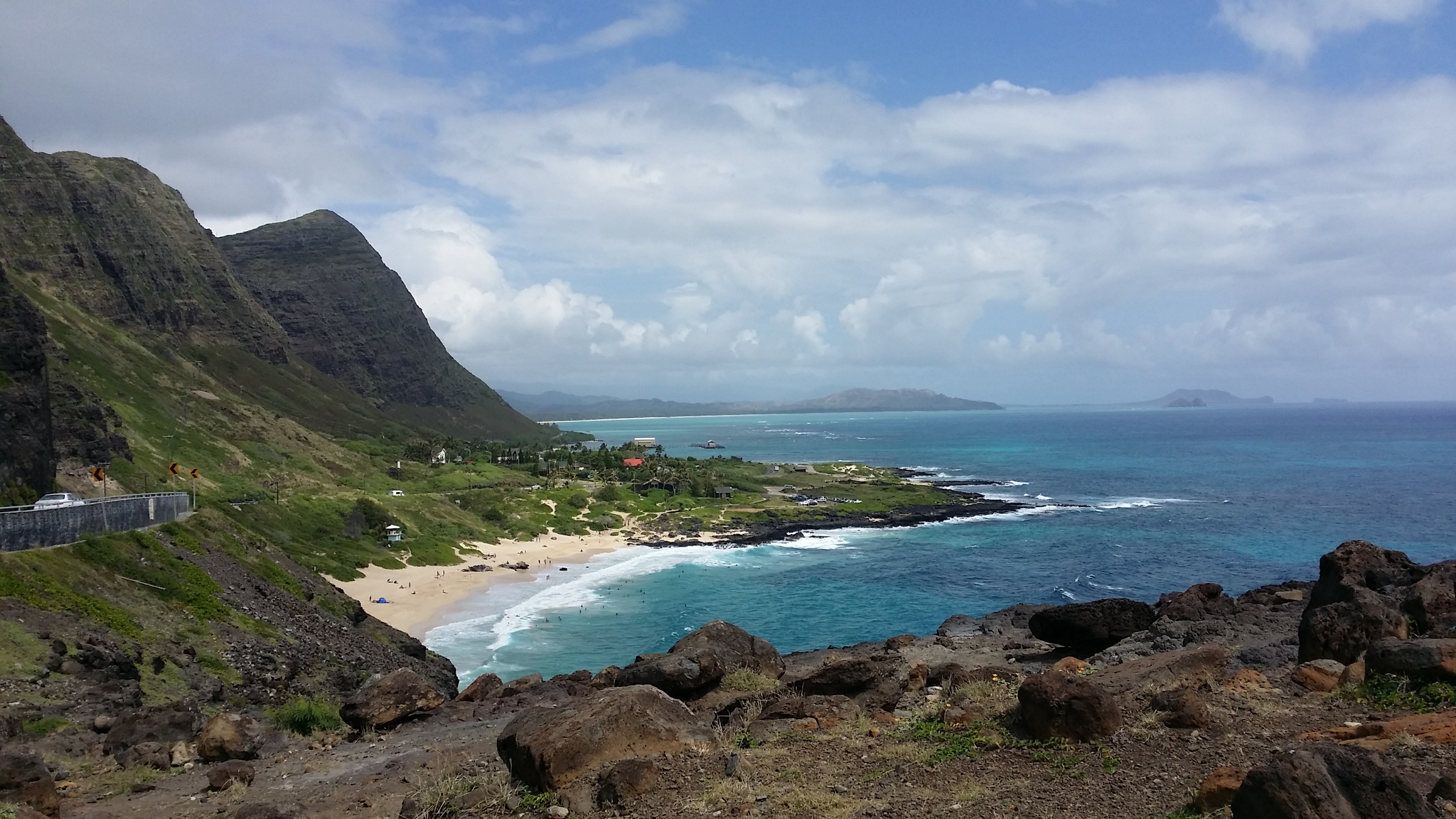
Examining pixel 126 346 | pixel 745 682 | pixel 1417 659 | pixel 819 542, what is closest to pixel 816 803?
pixel 745 682

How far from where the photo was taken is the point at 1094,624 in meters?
24.4

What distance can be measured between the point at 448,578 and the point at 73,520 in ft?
129

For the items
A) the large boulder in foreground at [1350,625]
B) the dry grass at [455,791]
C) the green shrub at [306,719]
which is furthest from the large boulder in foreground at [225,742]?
the large boulder in foreground at [1350,625]

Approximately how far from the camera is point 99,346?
102625mm

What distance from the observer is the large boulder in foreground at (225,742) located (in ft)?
56.9

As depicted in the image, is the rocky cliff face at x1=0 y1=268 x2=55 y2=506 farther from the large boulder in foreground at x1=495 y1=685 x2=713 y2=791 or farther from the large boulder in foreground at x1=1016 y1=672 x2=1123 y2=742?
the large boulder in foreground at x1=1016 y1=672 x2=1123 y2=742

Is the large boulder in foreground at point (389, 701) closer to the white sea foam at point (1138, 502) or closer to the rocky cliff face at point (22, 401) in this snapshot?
the rocky cliff face at point (22, 401)

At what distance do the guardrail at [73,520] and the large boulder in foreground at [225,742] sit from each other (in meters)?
15.5

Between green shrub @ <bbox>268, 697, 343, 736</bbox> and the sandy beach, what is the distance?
27390mm

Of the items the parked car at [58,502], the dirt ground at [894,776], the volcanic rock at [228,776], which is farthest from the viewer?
the parked car at [58,502]

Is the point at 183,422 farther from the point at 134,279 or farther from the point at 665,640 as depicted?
the point at 665,640

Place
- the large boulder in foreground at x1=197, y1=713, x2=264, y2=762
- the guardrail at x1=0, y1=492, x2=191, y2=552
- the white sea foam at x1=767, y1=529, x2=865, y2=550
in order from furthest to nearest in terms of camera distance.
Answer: the white sea foam at x1=767, y1=529, x2=865, y2=550
the guardrail at x1=0, y1=492, x2=191, y2=552
the large boulder in foreground at x1=197, y1=713, x2=264, y2=762

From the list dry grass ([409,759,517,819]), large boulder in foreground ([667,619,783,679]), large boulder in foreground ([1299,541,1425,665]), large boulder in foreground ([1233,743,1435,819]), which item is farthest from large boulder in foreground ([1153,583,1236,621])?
dry grass ([409,759,517,819])

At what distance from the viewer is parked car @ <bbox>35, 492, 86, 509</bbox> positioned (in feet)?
99.0
